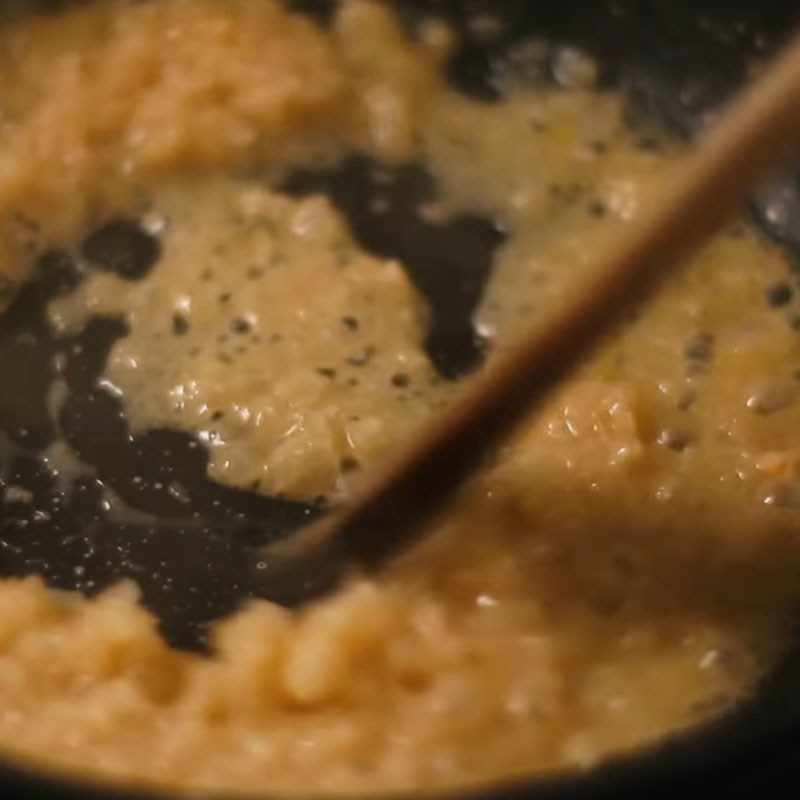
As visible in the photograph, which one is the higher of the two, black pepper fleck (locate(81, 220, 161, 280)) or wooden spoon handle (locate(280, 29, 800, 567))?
wooden spoon handle (locate(280, 29, 800, 567))

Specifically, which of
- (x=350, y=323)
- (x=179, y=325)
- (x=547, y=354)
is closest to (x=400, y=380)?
(x=350, y=323)

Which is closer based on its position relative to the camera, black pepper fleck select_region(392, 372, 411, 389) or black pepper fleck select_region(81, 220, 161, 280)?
black pepper fleck select_region(392, 372, 411, 389)

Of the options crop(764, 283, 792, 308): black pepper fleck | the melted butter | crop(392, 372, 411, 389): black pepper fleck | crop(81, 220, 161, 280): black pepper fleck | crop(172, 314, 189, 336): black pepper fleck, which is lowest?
crop(81, 220, 161, 280): black pepper fleck

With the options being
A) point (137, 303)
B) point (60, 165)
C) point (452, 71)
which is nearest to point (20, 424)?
point (137, 303)

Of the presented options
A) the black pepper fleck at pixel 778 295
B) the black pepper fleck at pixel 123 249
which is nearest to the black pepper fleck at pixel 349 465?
the black pepper fleck at pixel 123 249

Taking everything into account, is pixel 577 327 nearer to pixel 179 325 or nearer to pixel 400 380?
pixel 400 380

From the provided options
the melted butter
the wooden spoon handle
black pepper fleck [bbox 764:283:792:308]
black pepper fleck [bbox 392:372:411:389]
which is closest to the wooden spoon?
the wooden spoon handle

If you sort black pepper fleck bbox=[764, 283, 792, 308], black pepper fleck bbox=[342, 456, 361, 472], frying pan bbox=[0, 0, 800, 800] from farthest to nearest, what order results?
black pepper fleck bbox=[764, 283, 792, 308] → black pepper fleck bbox=[342, 456, 361, 472] → frying pan bbox=[0, 0, 800, 800]

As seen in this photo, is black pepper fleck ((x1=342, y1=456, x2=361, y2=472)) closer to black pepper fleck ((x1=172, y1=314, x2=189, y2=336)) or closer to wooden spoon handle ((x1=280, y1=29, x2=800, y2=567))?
wooden spoon handle ((x1=280, y1=29, x2=800, y2=567))
